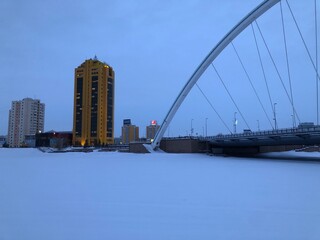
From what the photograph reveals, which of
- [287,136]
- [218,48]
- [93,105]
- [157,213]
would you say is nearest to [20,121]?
[93,105]

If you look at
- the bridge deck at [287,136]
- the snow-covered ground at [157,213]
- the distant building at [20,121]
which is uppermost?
the distant building at [20,121]

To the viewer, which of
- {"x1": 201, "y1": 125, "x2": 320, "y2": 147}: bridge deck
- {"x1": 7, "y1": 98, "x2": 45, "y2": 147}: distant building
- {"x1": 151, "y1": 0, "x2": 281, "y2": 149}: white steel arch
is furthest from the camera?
{"x1": 7, "y1": 98, "x2": 45, "y2": 147}: distant building

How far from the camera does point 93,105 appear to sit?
496 ft

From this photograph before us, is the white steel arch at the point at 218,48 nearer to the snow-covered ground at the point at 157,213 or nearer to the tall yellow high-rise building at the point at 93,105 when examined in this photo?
the snow-covered ground at the point at 157,213

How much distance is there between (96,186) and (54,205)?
4.00 m

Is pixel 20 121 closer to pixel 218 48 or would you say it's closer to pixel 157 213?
pixel 218 48

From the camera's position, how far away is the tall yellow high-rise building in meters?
150

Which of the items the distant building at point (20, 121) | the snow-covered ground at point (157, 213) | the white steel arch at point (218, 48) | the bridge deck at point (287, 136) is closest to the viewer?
the snow-covered ground at point (157, 213)

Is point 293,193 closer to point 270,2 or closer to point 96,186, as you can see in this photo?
point 96,186

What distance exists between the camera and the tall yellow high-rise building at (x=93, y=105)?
5886 inches

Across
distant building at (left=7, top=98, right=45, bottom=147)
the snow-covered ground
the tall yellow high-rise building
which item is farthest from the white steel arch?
distant building at (left=7, top=98, right=45, bottom=147)

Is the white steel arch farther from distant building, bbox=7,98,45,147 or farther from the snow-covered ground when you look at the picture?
distant building, bbox=7,98,45,147

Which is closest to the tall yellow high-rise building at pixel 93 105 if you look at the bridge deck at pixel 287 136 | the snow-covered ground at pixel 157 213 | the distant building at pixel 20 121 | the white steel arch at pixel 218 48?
the distant building at pixel 20 121

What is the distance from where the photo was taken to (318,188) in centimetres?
1294
